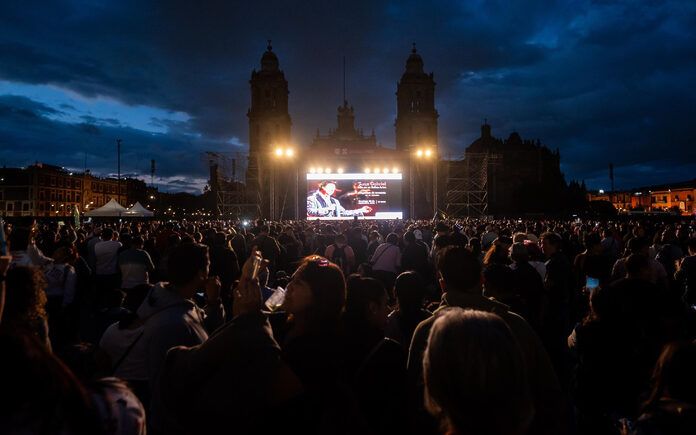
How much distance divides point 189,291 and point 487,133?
3074 inches

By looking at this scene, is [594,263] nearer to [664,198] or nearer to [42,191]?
[42,191]

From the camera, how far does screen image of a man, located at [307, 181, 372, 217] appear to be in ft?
108

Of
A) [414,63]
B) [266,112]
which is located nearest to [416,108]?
[414,63]

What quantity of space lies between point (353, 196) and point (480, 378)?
32264 millimetres

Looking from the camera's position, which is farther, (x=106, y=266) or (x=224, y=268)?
(x=106, y=266)

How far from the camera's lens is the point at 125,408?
53.6 inches

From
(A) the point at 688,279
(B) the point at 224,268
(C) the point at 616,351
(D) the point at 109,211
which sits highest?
(D) the point at 109,211

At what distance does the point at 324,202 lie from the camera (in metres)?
33.0

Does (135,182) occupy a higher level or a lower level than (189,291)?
higher

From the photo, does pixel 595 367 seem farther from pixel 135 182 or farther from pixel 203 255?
pixel 135 182

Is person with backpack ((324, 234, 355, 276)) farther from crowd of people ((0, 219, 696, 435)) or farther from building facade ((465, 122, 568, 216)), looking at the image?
building facade ((465, 122, 568, 216))

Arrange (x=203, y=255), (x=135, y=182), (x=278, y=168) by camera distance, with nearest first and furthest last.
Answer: (x=203, y=255), (x=278, y=168), (x=135, y=182)

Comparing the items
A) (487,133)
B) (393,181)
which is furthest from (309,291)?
(487,133)

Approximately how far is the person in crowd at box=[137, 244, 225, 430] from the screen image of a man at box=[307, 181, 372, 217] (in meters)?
29.9
